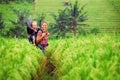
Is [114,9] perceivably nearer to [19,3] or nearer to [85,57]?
[19,3]

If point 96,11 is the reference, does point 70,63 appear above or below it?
above

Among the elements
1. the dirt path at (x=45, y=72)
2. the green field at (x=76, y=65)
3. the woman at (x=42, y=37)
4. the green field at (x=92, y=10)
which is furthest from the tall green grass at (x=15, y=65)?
the green field at (x=92, y=10)

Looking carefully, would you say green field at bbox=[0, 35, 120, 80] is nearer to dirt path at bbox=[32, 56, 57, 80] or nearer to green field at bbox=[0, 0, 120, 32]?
dirt path at bbox=[32, 56, 57, 80]

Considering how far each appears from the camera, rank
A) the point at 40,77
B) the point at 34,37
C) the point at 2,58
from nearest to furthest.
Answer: the point at 2,58, the point at 40,77, the point at 34,37

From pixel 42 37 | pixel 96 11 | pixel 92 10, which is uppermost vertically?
pixel 42 37

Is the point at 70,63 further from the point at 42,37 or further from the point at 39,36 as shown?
the point at 39,36

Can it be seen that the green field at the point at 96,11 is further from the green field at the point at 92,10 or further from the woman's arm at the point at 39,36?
the woman's arm at the point at 39,36

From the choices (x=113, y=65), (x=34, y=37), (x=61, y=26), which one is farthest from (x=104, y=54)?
(x=61, y=26)

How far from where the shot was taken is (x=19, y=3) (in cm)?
13012

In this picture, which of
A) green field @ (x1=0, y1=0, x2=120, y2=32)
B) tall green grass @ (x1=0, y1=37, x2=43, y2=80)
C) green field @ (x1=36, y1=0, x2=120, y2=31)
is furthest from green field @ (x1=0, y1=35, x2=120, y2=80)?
green field @ (x1=36, y1=0, x2=120, y2=31)

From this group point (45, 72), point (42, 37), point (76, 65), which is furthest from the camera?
point (42, 37)

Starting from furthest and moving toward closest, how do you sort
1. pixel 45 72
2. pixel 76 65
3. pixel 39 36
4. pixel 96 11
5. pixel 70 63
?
pixel 96 11
pixel 39 36
pixel 45 72
pixel 70 63
pixel 76 65

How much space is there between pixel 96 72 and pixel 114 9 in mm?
117101

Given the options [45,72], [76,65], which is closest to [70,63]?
[76,65]
